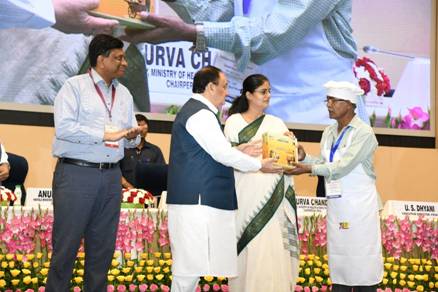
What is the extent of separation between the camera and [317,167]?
161 inches

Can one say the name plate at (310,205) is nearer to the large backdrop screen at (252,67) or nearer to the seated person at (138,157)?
the seated person at (138,157)

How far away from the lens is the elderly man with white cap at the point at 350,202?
159 inches

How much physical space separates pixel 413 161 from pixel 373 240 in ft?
13.5

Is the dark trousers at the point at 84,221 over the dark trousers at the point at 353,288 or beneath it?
over

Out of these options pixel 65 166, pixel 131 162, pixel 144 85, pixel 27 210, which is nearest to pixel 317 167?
pixel 65 166

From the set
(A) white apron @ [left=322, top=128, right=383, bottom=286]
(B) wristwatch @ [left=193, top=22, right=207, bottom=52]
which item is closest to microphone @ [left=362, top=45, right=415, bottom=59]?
(B) wristwatch @ [left=193, top=22, right=207, bottom=52]

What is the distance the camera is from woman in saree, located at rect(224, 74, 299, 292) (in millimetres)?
4188

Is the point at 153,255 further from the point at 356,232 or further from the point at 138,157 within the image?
the point at 138,157

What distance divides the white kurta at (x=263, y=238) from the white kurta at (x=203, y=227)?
709mm

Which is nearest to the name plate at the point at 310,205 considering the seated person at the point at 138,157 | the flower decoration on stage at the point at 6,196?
the seated person at the point at 138,157

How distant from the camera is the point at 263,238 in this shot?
4.20m

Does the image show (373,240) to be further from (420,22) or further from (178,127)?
(420,22)

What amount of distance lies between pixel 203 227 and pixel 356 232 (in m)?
1.04

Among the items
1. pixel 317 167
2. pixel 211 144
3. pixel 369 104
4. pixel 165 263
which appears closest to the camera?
pixel 211 144
